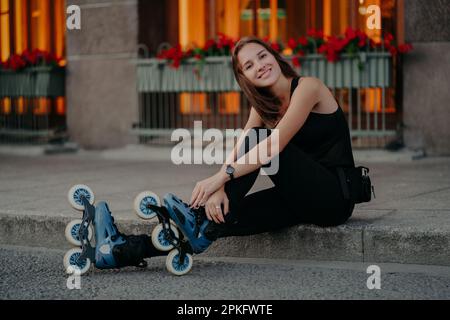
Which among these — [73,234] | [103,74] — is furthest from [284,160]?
[103,74]

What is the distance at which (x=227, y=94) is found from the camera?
381 inches

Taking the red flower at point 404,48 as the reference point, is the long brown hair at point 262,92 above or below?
below

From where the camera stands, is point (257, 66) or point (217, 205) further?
point (257, 66)

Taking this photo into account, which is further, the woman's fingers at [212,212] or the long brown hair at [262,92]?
the long brown hair at [262,92]

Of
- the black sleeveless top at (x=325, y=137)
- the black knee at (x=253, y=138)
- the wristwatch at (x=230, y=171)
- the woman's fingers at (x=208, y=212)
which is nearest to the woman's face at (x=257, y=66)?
the black sleeveless top at (x=325, y=137)

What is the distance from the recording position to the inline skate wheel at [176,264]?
158 inches

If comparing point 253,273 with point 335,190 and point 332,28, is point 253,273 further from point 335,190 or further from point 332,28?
point 332,28

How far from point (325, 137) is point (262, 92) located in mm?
411

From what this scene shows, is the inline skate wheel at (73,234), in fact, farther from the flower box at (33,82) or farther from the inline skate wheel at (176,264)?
the flower box at (33,82)

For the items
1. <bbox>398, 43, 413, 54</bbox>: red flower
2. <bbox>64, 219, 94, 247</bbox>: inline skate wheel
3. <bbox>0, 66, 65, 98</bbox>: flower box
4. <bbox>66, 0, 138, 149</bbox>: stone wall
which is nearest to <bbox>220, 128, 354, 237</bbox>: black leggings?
<bbox>64, 219, 94, 247</bbox>: inline skate wheel

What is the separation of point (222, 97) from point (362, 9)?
1.92 metres

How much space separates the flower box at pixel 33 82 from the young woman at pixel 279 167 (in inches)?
247

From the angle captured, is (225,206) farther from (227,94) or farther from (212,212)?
(227,94)
